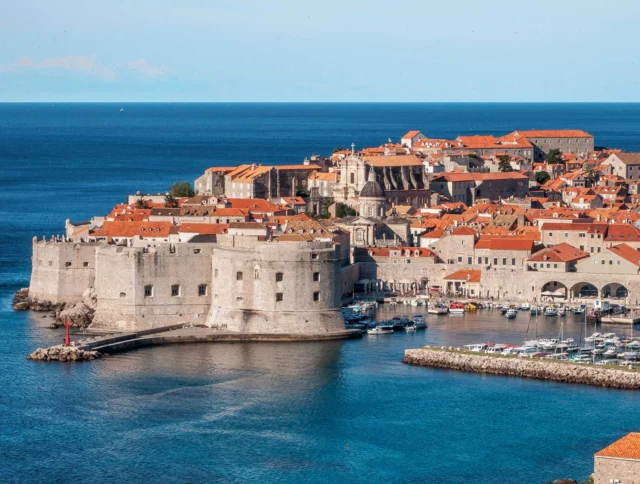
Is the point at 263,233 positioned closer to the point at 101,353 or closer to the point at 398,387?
the point at 101,353

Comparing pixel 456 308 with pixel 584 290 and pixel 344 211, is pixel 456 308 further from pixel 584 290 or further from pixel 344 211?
pixel 344 211

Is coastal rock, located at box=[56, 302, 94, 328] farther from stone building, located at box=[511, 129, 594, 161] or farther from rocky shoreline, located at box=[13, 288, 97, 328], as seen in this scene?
stone building, located at box=[511, 129, 594, 161]

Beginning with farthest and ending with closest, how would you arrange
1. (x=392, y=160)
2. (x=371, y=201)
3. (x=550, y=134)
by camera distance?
(x=550, y=134), (x=392, y=160), (x=371, y=201)

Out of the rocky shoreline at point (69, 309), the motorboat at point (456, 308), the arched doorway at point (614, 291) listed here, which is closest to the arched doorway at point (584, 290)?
the arched doorway at point (614, 291)

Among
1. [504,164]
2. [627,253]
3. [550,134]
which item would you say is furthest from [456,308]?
[550,134]

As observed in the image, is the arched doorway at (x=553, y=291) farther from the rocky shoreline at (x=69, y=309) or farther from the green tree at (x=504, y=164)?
the green tree at (x=504, y=164)

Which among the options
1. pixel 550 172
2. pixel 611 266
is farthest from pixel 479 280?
pixel 550 172

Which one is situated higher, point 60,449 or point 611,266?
point 611,266
